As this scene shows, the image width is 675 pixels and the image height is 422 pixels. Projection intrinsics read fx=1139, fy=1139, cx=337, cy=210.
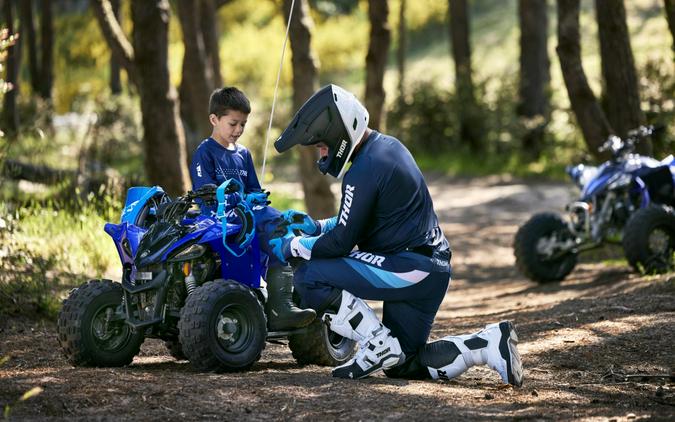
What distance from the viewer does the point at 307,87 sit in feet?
52.3

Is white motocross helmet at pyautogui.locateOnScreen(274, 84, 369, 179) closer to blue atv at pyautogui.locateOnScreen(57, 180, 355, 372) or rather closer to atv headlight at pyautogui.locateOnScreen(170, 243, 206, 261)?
blue atv at pyautogui.locateOnScreen(57, 180, 355, 372)

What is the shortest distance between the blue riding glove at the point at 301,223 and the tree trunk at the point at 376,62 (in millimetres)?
11334

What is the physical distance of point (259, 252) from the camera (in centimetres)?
745

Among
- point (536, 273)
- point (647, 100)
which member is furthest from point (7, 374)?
point (647, 100)

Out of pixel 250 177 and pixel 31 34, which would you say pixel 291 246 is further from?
pixel 31 34

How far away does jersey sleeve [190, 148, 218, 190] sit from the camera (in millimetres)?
7777

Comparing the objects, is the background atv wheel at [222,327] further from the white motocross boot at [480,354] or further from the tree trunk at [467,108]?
the tree trunk at [467,108]

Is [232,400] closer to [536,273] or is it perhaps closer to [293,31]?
[536,273]

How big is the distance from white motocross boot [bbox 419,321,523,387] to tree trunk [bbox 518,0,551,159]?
20.5 metres

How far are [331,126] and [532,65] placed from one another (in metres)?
21.5

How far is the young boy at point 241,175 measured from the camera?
7402 mm

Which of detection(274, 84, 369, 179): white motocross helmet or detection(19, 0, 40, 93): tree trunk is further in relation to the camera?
detection(19, 0, 40, 93): tree trunk

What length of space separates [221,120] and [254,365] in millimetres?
1691

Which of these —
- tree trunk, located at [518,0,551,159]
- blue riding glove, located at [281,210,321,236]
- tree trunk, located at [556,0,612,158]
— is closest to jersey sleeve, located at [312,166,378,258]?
blue riding glove, located at [281,210,321,236]
